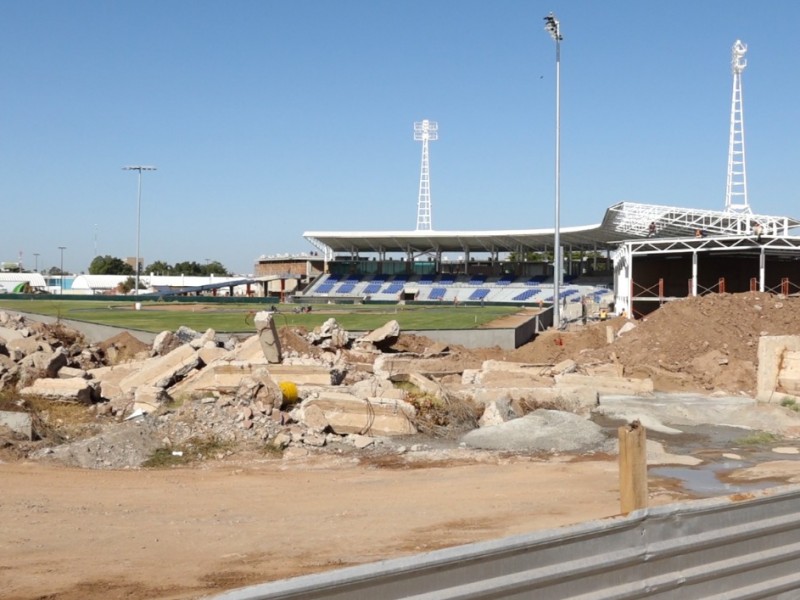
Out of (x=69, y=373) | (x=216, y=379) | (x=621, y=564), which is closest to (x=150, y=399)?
(x=216, y=379)

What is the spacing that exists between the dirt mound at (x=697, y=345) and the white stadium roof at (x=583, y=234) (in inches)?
650

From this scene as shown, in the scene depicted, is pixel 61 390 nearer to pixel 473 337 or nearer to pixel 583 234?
pixel 473 337

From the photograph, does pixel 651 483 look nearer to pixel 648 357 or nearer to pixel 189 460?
pixel 189 460

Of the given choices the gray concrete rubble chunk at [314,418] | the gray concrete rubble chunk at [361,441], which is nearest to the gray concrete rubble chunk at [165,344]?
the gray concrete rubble chunk at [314,418]

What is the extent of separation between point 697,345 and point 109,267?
159281 mm

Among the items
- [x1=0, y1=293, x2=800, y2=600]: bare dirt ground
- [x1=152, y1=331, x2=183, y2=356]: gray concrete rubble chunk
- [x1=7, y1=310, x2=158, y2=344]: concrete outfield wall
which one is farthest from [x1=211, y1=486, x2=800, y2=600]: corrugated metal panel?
[x1=7, y1=310, x2=158, y2=344]: concrete outfield wall

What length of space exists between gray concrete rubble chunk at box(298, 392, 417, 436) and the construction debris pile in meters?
0.02

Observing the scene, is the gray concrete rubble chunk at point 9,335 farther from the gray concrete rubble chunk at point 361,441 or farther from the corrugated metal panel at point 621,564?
the corrugated metal panel at point 621,564

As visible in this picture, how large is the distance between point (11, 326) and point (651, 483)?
81.8ft

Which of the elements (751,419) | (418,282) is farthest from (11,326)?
(418,282)

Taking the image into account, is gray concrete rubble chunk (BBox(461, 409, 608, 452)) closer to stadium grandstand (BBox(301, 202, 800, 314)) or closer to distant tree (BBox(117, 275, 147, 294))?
stadium grandstand (BBox(301, 202, 800, 314))

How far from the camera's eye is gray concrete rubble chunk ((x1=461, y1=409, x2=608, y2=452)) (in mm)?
16031

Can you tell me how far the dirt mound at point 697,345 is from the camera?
24984 millimetres

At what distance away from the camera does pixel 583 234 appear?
74312 millimetres
